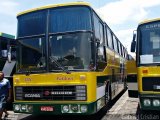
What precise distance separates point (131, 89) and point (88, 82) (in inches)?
114

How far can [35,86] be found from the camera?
9.44 metres

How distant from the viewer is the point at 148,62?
9.48m

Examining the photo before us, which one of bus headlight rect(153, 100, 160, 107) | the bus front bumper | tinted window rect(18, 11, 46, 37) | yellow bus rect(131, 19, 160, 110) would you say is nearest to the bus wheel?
yellow bus rect(131, 19, 160, 110)

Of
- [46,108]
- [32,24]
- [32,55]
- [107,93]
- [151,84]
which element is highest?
[32,24]

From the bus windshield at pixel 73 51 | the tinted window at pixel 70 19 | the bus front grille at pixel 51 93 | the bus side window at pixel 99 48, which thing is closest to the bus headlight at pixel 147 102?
the bus side window at pixel 99 48

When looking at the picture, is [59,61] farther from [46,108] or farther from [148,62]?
[148,62]

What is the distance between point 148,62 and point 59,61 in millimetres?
2602

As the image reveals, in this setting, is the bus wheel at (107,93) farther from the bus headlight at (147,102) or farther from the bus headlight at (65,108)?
the bus headlight at (65,108)

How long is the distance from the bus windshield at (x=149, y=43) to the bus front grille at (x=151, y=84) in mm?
499

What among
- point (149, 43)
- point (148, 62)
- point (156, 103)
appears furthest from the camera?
point (149, 43)

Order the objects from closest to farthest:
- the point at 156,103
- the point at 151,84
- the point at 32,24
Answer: the point at 156,103 → the point at 151,84 → the point at 32,24

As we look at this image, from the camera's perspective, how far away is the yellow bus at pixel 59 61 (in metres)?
8.94

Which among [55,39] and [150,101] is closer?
[150,101]

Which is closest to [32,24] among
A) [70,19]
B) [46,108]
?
[70,19]
